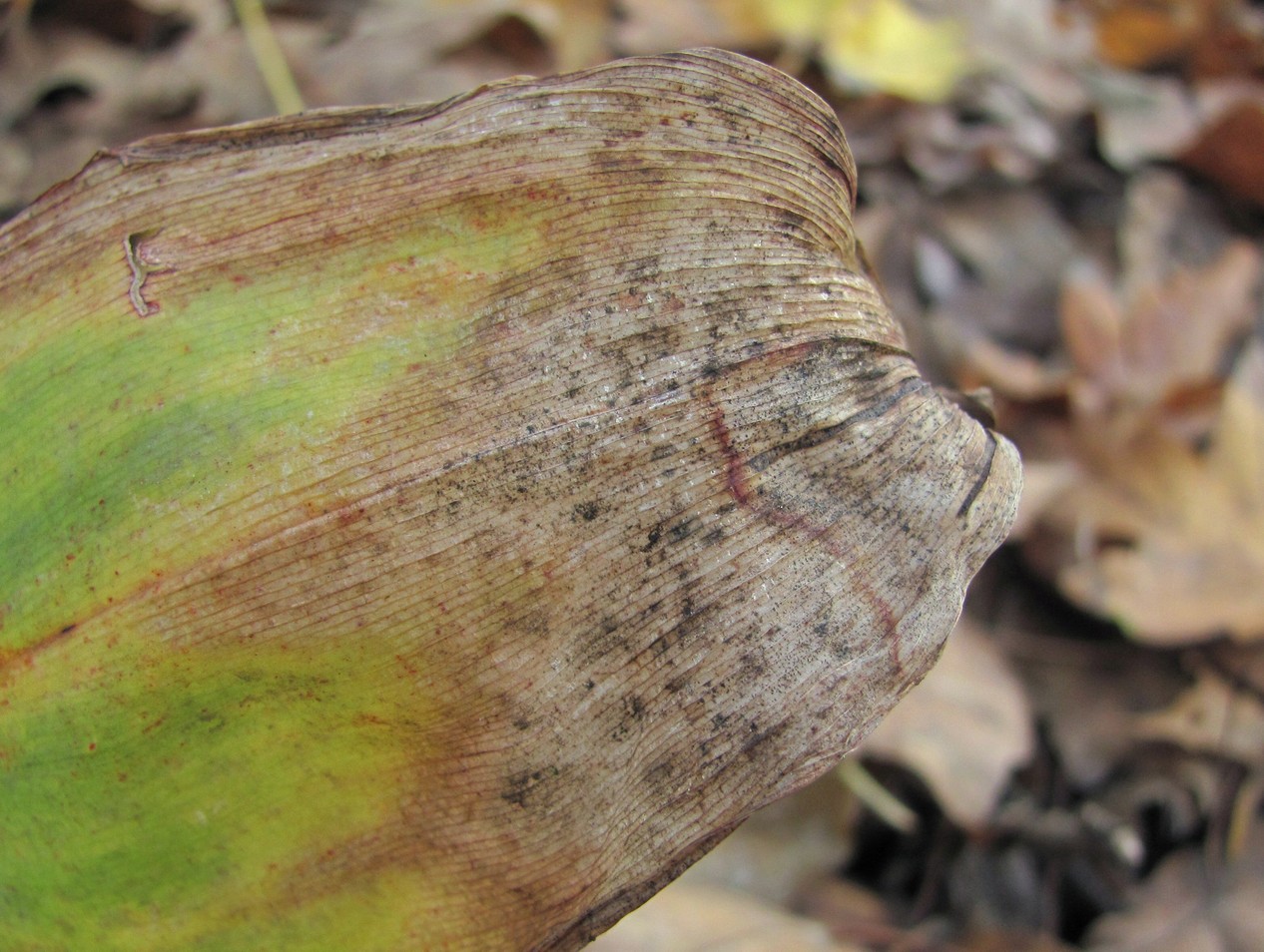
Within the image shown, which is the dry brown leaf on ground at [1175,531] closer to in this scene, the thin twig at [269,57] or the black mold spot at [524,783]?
the black mold spot at [524,783]

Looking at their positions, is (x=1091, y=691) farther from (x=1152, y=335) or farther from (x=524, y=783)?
(x=524, y=783)

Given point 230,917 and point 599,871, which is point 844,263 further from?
point 230,917

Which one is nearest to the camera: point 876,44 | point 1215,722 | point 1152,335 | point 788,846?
point 788,846

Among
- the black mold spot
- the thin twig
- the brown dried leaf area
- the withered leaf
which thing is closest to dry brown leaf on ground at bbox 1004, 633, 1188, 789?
the brown dried leaf area

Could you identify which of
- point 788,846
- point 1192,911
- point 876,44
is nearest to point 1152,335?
point 876,44

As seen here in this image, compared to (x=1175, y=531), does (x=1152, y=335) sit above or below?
above

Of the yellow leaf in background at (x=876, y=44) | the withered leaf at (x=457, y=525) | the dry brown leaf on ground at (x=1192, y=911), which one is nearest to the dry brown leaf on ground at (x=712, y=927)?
the dry brown leaf on ground at (x=1192, y=911)

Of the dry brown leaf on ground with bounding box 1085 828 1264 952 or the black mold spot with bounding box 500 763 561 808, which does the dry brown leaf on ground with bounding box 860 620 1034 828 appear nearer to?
the dry brown leaf on ground with bounding box 1085 828 1264 952
